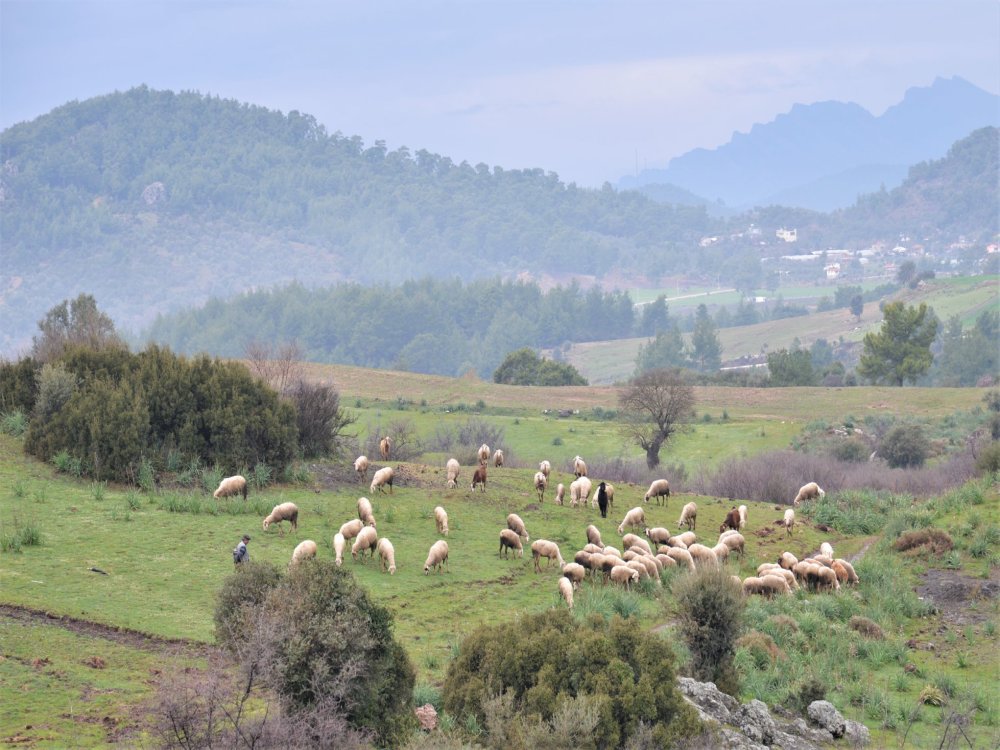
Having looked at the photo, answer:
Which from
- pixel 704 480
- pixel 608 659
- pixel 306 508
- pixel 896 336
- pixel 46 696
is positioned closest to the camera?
pixel 46 696

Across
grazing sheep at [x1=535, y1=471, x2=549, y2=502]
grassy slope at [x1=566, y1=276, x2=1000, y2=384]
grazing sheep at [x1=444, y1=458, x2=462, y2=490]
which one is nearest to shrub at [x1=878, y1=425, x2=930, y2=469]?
grazing sheep at [x1=535, y1=471, x2=549, y2=502]

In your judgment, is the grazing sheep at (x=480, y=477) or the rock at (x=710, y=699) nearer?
the rock at (x=710, y=699)

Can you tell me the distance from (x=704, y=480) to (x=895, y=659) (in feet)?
74.5

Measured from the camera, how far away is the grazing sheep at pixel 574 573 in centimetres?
2147

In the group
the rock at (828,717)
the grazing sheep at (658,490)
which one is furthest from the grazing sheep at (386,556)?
the grazing sheep at (658,490)

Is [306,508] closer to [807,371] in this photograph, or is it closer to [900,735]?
[900,735]

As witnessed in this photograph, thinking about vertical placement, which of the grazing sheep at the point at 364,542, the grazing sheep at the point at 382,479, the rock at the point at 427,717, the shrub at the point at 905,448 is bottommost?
the shrub at the point at 905,448

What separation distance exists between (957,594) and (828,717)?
966cm

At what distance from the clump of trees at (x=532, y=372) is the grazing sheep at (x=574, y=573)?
68716 mm

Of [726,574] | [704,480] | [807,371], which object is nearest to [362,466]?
[726,574]

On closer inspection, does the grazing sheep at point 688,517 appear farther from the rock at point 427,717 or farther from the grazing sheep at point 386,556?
the rock at point 427,717

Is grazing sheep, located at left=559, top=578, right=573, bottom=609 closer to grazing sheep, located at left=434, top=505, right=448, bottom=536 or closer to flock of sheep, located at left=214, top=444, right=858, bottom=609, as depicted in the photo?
flock of sheep, located at left=214, top=444, right=858, bottom=609

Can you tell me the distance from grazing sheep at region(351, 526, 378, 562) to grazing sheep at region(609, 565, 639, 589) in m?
4.50

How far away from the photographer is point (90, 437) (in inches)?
967
